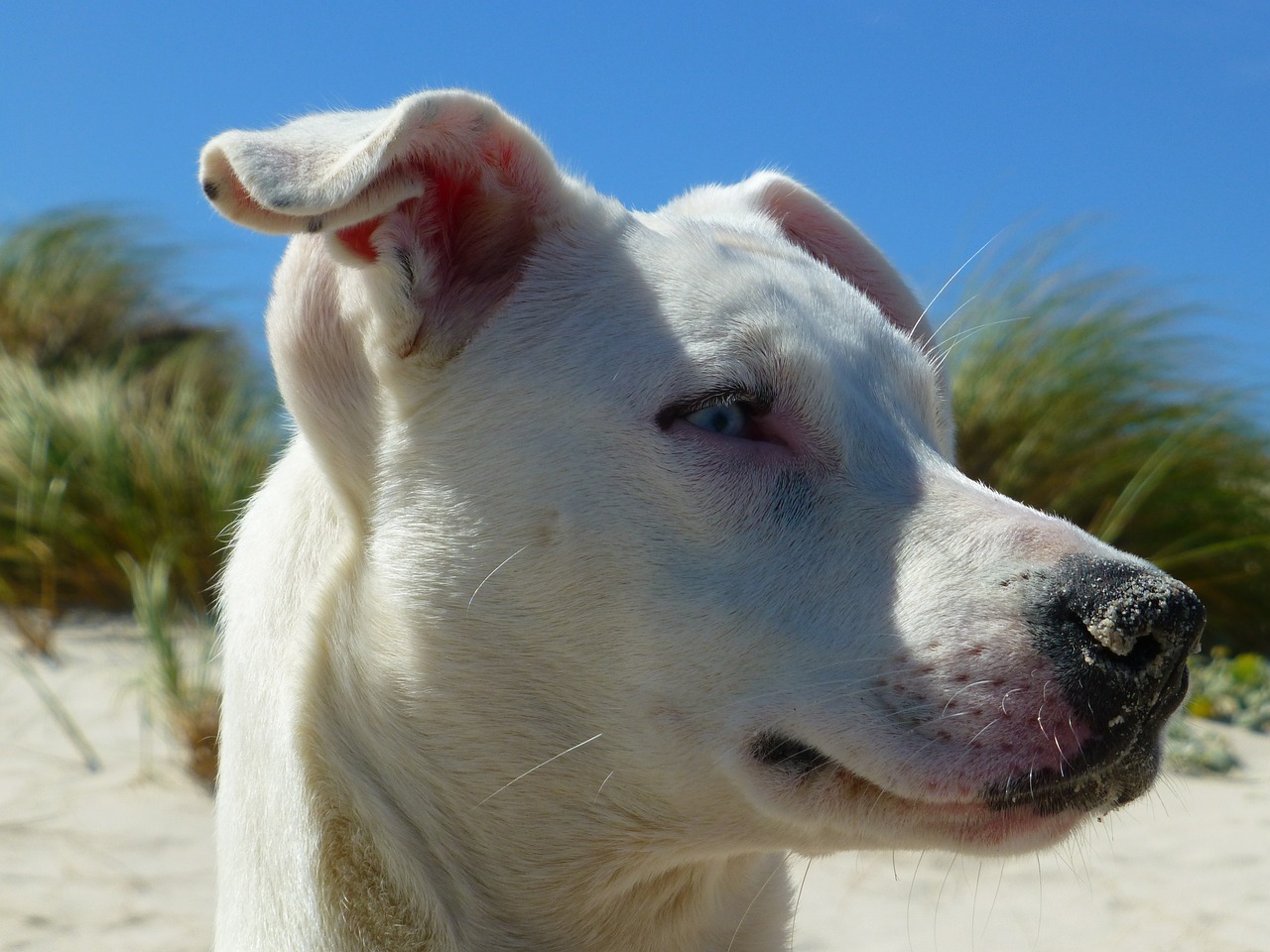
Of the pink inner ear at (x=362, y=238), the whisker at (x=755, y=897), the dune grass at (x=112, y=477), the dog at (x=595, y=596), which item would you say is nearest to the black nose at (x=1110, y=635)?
the dog at (x=595, y=596)

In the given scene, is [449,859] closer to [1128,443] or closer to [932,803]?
[932,803]

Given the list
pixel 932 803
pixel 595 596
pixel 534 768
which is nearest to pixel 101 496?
pixel 534 768

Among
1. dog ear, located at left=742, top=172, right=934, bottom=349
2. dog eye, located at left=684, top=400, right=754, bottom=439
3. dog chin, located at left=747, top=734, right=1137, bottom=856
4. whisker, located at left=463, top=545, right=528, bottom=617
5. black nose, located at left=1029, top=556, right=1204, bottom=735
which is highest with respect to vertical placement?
dog ear, located at left=742, top=172, right=934, bottom=349

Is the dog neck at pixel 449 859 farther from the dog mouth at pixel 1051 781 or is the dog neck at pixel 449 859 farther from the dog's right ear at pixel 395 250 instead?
the dog's right ear at pixel 395 250

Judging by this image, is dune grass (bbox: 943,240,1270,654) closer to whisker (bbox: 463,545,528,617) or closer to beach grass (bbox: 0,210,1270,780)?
beach grass (bbox: 0,210,1270,780)

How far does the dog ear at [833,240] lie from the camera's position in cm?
285

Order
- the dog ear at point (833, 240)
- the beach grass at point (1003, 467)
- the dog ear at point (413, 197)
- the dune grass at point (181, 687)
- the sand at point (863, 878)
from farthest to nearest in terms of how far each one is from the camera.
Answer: the beach grass at point (1003, 467) → the dune grass at point (181, 687) → the sand at point (863, 878) → the dog ear at point (833, 240) → the dog ear at point (413, 197)

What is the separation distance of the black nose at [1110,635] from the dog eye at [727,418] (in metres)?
0.55

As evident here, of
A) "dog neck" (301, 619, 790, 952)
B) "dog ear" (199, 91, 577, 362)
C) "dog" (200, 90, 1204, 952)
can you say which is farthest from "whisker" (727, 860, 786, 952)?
"dog ear" (199, 91, 577, 362)

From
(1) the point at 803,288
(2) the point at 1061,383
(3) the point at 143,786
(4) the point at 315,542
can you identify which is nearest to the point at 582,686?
(4) the point at 315,542

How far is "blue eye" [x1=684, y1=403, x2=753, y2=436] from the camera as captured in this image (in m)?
1.94

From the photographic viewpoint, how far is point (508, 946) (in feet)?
6.77

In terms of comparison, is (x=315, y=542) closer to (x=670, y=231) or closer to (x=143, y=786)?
(x=670, y=231)

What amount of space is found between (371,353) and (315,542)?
37 cm
